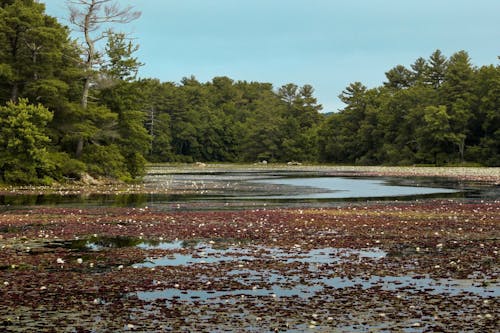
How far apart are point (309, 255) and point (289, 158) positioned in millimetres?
137660

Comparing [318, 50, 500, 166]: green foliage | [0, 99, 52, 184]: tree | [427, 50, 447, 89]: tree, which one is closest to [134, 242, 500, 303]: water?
[0, 99, 52, 184]: tree

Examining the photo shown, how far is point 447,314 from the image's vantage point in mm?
10039

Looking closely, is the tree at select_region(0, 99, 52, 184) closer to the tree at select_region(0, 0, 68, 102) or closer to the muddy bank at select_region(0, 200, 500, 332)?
the tree at select_region(0, 0, 68, 102)

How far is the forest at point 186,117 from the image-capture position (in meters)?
50.1

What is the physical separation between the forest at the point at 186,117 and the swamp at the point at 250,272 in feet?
86.2

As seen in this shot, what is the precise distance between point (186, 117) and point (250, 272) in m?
145

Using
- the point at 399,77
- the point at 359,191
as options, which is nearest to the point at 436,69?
the point at 399,77

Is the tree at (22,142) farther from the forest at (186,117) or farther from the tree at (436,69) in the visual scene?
the tree at (436,69)

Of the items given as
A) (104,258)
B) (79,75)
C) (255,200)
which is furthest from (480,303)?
(79,75)

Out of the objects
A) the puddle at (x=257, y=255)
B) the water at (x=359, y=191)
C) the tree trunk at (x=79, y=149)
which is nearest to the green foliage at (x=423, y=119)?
the water at (x=359, y=191)

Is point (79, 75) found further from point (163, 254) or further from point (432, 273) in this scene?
point (432, 273)

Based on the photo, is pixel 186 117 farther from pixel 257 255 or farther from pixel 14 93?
pixel 257 255

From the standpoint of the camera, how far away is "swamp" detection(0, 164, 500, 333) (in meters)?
9.84

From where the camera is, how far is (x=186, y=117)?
514 feet
